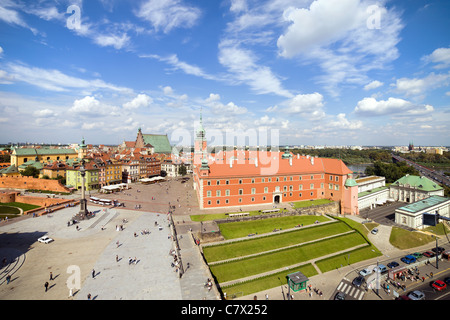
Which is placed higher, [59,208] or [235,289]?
[59,208]

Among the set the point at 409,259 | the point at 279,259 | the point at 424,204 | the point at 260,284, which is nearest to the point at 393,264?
the point at 409,259

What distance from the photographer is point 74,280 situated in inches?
1112

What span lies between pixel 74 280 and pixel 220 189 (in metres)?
33.9

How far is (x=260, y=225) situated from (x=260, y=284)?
15531 mm

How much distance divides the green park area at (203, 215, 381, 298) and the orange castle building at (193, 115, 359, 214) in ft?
31.3

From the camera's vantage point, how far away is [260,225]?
159 ft

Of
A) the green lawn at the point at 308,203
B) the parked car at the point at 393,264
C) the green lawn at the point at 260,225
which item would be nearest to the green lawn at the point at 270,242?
the green lawn at the point at 260,225

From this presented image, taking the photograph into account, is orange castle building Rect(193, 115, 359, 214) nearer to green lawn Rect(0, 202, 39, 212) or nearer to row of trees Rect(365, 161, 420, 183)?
green lawn Rect(0, 202, 39, 212)

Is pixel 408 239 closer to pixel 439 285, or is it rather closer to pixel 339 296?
pixel 439 285

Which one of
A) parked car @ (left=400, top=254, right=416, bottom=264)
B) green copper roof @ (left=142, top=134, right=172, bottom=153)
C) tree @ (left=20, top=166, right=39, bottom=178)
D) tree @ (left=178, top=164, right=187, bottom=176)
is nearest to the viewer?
parked car @ (left=400, top=254, right=416, bottom=264)

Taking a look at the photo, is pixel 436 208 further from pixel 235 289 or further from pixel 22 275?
pixel 22 275

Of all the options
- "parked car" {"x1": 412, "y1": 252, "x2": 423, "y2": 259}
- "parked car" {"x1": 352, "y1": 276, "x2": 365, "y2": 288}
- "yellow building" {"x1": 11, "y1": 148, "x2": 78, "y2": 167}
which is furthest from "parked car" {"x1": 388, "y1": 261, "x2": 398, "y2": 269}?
"yellow building" {"x1": 11, "y1": 148, "x2": 78, "y2": 167}

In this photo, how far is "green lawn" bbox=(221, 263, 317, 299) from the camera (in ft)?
105
